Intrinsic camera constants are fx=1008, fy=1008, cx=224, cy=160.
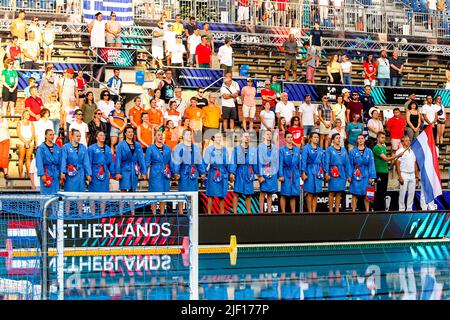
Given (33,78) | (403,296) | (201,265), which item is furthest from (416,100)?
(403,296)

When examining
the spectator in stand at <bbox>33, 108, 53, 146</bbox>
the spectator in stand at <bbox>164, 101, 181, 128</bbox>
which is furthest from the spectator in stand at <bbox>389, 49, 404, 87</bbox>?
the spectator in stand at <bbox>33, 108, 53, 146</bbox>

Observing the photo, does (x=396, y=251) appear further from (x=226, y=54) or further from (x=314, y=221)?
(x=226, y=54)

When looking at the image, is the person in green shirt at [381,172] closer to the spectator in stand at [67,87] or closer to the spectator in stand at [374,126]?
the spectator in stand at [374,126]

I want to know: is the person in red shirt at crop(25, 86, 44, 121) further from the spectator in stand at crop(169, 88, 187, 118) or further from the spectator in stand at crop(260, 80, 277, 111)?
the spectator in stand at crop(260, 80, 277, 111)

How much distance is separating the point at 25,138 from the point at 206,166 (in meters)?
4.04

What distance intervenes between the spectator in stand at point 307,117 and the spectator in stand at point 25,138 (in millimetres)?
6877

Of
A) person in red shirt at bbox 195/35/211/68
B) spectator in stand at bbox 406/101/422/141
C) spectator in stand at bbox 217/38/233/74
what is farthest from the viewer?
spectator in stand at bbox 217/38/233/74

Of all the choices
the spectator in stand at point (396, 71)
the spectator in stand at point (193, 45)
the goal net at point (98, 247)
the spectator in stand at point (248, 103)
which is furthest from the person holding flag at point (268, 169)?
the spectator in stand at point (396, 71)

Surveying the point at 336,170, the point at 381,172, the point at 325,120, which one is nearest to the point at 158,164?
the point at 336,170

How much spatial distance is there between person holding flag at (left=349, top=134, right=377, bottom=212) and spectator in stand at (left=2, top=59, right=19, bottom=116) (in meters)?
7.99

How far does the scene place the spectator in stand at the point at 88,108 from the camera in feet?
74.5

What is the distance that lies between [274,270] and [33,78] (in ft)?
28.7

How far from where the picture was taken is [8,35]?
27.3 meters

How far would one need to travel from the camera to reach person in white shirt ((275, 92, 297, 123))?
24.8m
